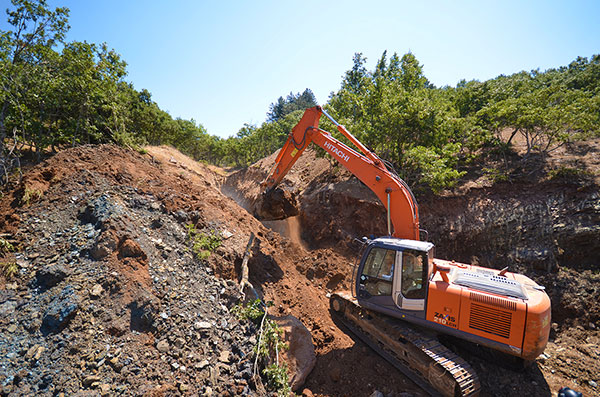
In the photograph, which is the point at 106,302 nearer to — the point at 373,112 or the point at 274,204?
the point at 274,204

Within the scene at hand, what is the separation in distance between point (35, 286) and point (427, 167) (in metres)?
10.4

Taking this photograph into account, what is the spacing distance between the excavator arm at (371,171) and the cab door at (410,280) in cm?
67

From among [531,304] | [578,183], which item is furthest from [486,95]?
[531,304]

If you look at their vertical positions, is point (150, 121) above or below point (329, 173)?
above

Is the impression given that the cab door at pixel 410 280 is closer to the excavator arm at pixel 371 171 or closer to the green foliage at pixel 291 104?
the excavator arm at pixel 371 171

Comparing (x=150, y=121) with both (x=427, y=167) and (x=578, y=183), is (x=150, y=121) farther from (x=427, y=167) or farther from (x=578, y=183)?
(x=578, y=183)

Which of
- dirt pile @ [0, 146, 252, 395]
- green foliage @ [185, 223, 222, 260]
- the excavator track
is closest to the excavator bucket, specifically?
green foliage @ [185, 223, 222, 260]

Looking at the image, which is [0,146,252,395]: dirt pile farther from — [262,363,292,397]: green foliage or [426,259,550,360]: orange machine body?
[426,259,550,360]: orange machine body

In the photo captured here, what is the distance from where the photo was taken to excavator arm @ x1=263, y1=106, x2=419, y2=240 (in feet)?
18.9

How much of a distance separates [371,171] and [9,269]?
21.7 ft

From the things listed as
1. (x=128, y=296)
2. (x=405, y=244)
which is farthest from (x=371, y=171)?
(x=128, y=296)

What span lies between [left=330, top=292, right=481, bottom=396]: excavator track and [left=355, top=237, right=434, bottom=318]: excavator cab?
36 centimetres

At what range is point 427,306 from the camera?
4.99 metres

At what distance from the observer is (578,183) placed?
27.6 ft
